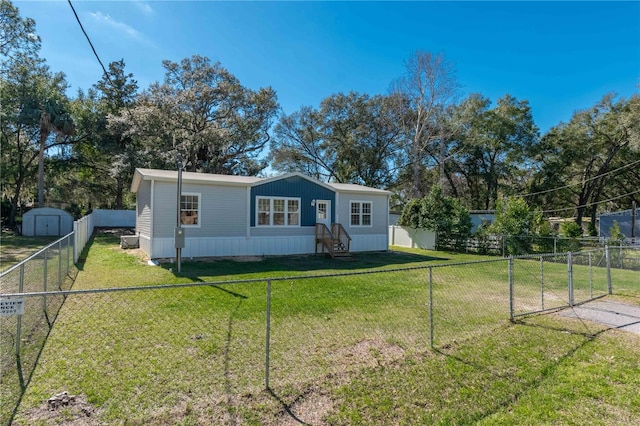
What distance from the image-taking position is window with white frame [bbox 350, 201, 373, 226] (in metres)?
16.5

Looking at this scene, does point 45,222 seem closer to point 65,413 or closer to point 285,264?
point 285,264

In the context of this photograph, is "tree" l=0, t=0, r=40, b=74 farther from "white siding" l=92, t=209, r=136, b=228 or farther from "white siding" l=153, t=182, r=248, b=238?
"white siding" l=153, t=182, r=248, b=238

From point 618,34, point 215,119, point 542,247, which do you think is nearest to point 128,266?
point 542,247

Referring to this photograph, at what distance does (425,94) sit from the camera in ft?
96.9

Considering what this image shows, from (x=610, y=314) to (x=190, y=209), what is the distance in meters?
12.2

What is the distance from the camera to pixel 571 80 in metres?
28.9

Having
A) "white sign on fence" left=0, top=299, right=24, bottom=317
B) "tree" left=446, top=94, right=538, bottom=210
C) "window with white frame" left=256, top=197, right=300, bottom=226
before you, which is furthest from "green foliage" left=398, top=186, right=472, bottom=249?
"white sign on fence" left=0, top=299, right=24, bottom=317

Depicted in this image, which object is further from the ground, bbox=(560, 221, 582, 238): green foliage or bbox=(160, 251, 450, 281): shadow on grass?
bbox=(560, 221, 582, 238): green foliage

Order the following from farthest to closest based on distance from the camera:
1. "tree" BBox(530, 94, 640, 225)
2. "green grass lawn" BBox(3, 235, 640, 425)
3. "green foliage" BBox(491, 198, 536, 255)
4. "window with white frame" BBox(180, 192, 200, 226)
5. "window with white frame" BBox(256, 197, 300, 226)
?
"tree" BBox(530, 94, 640, 225)
"green foliage" BBox(491, 198, 536, 255)
"window with white frame" BBox(256, 197, 300, 226)
"window with white frame" BBox(180, 192, 200, 226)
"green grass lawn" BBox(3, 235, 640, 425)

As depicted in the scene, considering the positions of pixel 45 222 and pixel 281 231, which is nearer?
pixel 281 231

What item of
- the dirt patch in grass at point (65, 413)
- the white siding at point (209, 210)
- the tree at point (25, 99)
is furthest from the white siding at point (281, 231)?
the tree at point (25, 99)

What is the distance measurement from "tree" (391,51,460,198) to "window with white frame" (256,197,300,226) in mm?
17774

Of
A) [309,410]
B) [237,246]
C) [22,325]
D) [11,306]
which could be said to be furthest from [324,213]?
[11,306]

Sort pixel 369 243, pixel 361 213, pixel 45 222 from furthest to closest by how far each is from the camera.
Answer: pixel 45 222, pixel 369 243, pixel 361 213
